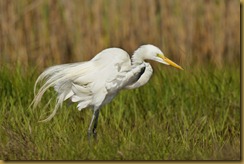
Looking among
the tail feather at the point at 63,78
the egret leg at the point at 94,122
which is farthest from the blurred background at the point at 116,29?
the tail feather at the point at 63,78

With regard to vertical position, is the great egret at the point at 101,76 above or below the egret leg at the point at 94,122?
above

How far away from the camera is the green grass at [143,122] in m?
3.67

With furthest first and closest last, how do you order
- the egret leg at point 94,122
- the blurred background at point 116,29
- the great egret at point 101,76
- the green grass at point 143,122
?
the blurred background at point 116,29
the egret leg at point 94,122
the great egret at point 101,76
the green grass at point 143,122

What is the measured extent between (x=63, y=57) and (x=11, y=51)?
18.2 inches

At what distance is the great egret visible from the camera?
3.79 m

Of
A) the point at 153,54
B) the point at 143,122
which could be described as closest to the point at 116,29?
the point at 143,122

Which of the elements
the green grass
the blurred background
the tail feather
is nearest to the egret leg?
the green grass

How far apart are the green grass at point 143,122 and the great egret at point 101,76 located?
0.20 m

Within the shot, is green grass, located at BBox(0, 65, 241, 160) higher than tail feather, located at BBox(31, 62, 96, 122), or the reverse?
tail feather, located at BBox(31, 62, 96, 122)

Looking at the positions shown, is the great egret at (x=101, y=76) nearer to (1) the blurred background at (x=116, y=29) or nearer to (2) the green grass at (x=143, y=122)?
(2) the green grass at (x=143, y=122)

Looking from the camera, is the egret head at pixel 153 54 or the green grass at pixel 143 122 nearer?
the green grass at pixel 143 122

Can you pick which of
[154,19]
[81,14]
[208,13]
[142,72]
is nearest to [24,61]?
[81,14]

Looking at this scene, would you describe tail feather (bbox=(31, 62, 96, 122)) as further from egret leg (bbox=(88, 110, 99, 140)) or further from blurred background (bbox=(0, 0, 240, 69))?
blurred background (bbox=(0, 0, 240, 69))

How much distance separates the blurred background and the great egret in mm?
2176
